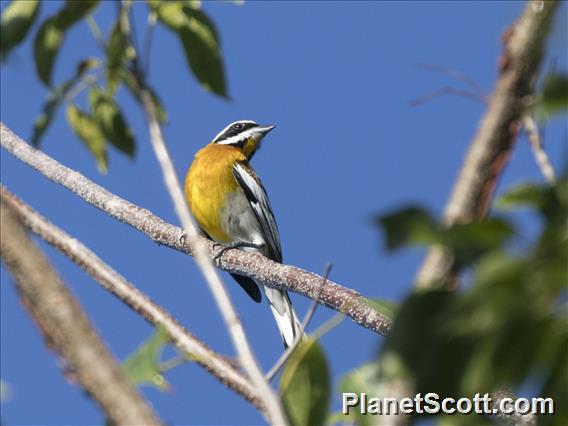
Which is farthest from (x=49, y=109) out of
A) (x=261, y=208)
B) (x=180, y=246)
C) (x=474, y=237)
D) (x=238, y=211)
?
(x=261, y=208)

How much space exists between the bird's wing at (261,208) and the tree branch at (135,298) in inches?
246

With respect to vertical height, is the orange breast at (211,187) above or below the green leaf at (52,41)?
above

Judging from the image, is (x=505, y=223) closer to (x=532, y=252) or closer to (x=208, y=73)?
(x=532, y=252)

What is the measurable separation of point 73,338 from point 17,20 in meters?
1.30

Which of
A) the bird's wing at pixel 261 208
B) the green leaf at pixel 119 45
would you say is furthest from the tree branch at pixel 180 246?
the bird's wing at pixel 261 208

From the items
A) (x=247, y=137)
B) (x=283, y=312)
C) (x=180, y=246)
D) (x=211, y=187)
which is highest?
(x=247, y=137)

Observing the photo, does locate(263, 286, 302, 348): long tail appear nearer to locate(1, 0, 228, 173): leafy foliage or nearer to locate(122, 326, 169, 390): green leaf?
locate(1, 0, 228, 173): leafy foliage

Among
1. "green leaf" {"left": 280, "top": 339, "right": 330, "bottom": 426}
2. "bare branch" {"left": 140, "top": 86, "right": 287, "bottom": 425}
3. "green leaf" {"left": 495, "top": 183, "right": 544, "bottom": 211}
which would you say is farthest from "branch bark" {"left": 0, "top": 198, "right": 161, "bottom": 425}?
"green leaf" {"left": 280, "top": 339, "right": 330, "bottom": 426}

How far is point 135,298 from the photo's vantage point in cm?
173

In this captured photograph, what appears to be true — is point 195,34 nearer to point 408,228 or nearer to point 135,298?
point 135,298

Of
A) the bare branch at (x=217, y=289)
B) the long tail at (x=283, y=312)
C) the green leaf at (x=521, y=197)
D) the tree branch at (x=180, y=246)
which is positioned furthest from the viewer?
the long tail at (x=283, y=312)

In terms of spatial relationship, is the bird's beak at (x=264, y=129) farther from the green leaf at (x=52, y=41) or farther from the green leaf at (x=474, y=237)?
the green leaf at (x=474, y=237)

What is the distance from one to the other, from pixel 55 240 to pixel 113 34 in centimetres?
48

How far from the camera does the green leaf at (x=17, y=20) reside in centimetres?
209
